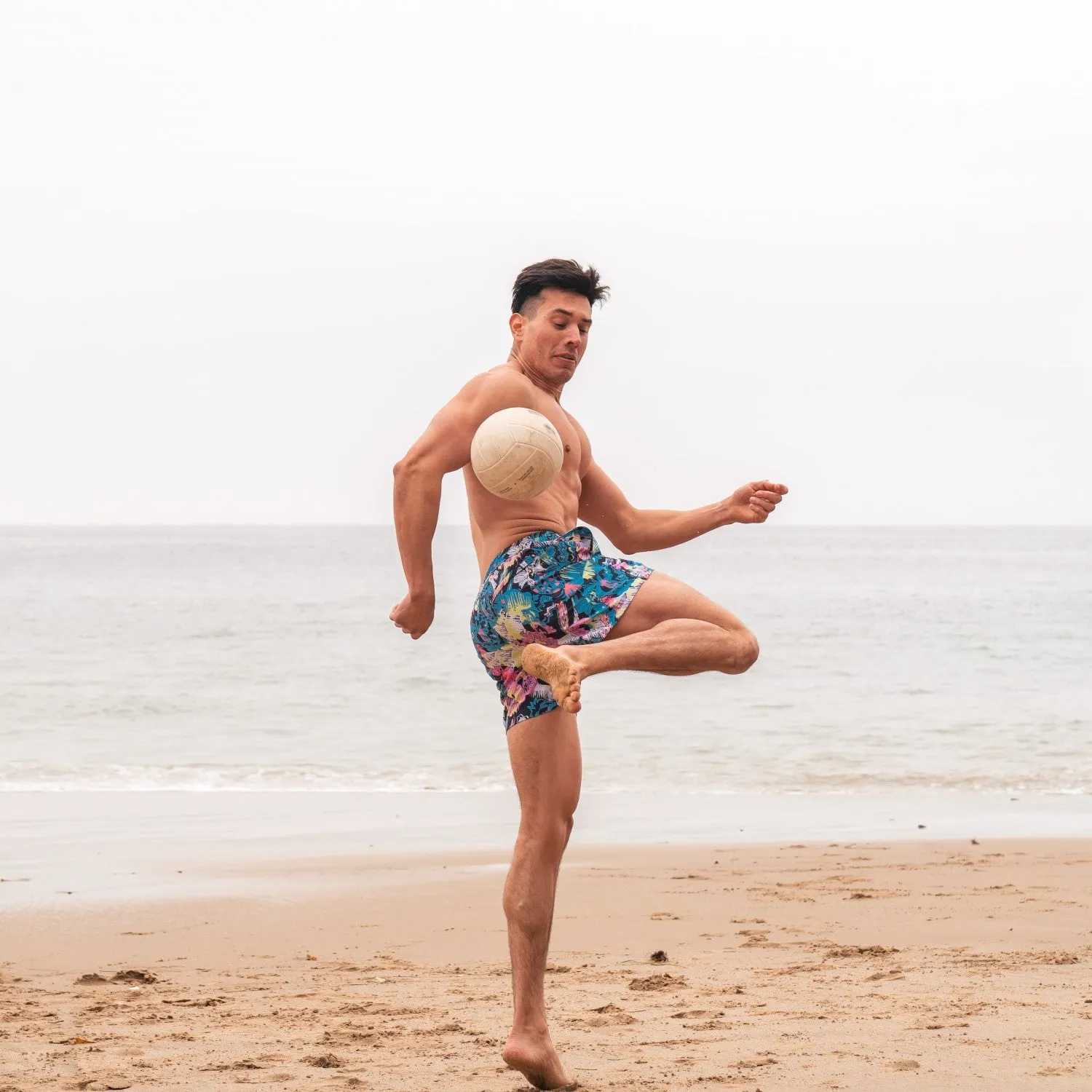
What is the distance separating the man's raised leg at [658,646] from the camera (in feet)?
11.0

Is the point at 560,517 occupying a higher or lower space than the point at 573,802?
higher

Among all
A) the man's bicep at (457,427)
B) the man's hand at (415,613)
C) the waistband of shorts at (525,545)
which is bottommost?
the man's hand at (415,613)

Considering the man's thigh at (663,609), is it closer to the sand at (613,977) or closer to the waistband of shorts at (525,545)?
the waistband of shorts at (525,545)

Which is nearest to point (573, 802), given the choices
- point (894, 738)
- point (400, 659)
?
point (894, 738)

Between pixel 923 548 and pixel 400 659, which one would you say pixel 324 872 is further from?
pixel 923 548

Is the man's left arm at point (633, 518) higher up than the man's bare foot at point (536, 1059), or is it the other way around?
the man's left arm at point (633, 518)

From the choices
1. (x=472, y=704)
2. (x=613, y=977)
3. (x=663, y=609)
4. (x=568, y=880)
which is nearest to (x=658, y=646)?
(x=663, y=609)

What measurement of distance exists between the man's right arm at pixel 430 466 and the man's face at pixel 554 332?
6.5 inches

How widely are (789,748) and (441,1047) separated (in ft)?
38.7

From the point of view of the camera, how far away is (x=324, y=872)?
8805 millimetres

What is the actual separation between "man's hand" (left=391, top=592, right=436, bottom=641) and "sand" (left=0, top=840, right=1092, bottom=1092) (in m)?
1.34

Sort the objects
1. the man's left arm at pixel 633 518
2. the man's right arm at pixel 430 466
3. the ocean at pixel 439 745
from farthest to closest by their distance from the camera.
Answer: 1. the ocean at pixel 439 745
2. the man's left arm at pixel 633 518
3. the man's right arm at pixel 430 466

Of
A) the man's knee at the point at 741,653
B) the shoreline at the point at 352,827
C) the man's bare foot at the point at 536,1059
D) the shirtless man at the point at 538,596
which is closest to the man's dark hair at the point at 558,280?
the shirtless man at the point at 538,596

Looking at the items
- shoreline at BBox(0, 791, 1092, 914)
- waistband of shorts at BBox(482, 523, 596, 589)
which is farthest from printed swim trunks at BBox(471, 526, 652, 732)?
shoreline at BBox(0, 791, 1092, 914)
